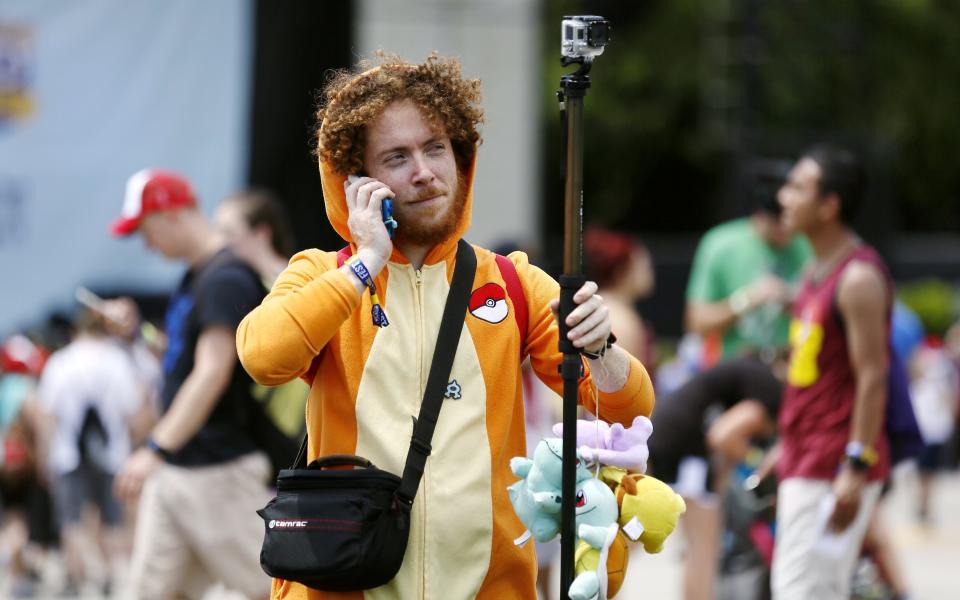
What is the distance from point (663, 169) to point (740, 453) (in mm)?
27354

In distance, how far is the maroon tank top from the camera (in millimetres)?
5688

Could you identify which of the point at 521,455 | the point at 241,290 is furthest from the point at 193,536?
the point at 521,455

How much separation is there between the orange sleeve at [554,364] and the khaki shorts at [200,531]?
2754 mm

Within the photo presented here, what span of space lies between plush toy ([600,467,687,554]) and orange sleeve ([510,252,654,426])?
0.44ft

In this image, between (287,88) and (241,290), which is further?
(287,88)

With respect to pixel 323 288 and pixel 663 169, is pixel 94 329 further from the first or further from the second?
pixel 663 169

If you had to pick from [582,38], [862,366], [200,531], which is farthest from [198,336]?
[582,38]

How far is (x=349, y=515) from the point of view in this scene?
325cm

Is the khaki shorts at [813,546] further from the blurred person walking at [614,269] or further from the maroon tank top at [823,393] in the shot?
the blurred person walking at [614,269]

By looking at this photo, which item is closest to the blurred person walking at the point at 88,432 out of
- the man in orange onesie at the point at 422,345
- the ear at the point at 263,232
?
the ear at the point at 263,232

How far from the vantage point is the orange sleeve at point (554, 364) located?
3438 mm

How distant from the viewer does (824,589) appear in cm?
562

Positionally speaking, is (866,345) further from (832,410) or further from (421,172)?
(421,172)

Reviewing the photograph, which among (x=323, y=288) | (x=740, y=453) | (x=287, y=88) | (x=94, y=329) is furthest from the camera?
(x=287, y=88)
